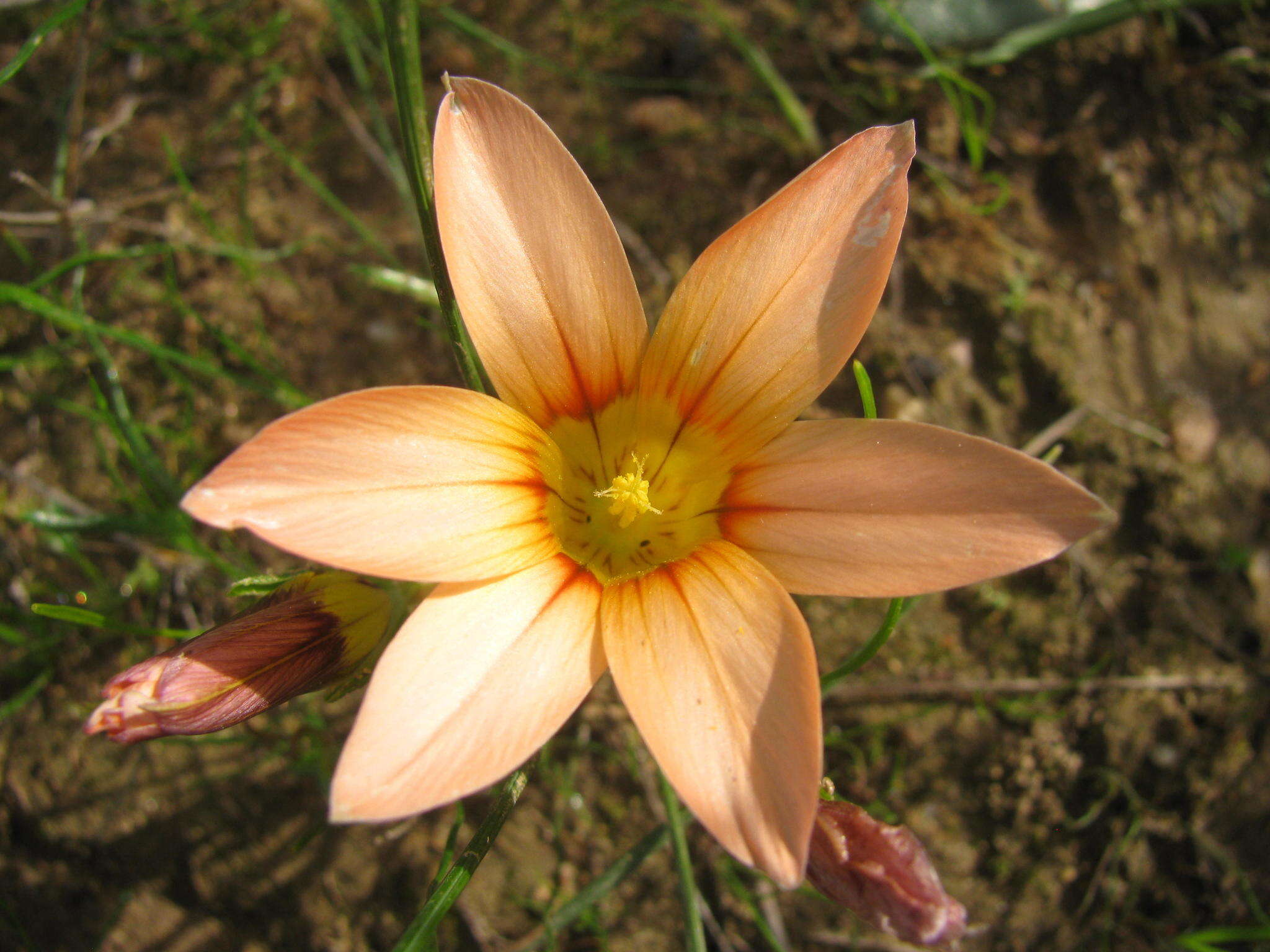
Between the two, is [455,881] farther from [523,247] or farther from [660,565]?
[523,247]

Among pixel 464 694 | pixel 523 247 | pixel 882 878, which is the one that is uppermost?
pixel 523 247

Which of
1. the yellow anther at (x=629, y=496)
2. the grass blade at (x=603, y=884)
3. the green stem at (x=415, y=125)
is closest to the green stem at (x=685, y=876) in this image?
the grass blade at (x=603, y=884)

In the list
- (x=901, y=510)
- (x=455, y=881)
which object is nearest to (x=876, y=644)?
(x=901, y=510)

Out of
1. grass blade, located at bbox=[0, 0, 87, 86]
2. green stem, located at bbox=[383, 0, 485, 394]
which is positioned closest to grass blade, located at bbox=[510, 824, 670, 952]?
green stem, located at bbox=[383, 0, 485, 394]

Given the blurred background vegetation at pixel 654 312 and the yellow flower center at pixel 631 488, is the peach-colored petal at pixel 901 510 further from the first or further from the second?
the blurred background vegetation at pixel 654 312

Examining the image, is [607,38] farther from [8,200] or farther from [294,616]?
[294,616]

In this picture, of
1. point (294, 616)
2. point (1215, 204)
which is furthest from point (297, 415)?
point (1215, 204)
